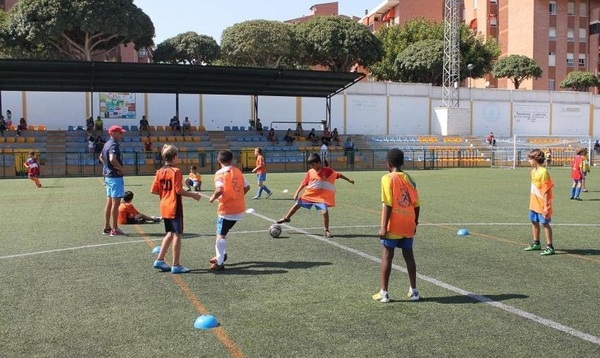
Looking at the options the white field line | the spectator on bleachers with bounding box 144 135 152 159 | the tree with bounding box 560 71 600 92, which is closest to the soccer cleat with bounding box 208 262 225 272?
the white field line

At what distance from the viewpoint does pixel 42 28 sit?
47.2m

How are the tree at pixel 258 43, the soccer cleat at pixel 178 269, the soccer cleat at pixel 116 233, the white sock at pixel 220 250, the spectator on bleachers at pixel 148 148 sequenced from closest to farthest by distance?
the soccer cleat at pixel 178 269 < the white sock at pixel 220 250 < the soccer cleat at pixel 116 233 < the spectator on bleachers at pixel 148 148 < the tree at pixel 258 43

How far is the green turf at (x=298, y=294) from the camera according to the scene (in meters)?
4.89

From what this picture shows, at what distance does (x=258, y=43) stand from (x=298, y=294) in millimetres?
57194

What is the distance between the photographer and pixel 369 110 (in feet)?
168

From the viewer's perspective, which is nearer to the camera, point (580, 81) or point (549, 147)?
point (549, 147)

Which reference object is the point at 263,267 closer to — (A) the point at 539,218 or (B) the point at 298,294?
(B) the point at 298,294

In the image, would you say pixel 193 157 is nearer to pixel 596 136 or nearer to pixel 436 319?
pixel 436 319

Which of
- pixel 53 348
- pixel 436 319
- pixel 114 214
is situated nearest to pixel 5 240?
pixel 114 214

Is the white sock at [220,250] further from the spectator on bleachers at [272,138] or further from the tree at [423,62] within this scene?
the tree at [423,62]

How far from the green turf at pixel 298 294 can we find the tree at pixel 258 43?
168 ft

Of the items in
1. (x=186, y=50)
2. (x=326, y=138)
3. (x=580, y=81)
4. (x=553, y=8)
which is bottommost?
(x=326, y=138)

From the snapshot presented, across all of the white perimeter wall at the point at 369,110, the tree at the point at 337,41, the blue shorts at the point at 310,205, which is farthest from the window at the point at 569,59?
the blue shorts at the point at 310,205

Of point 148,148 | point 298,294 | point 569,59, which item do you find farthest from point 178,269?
point 569,59
